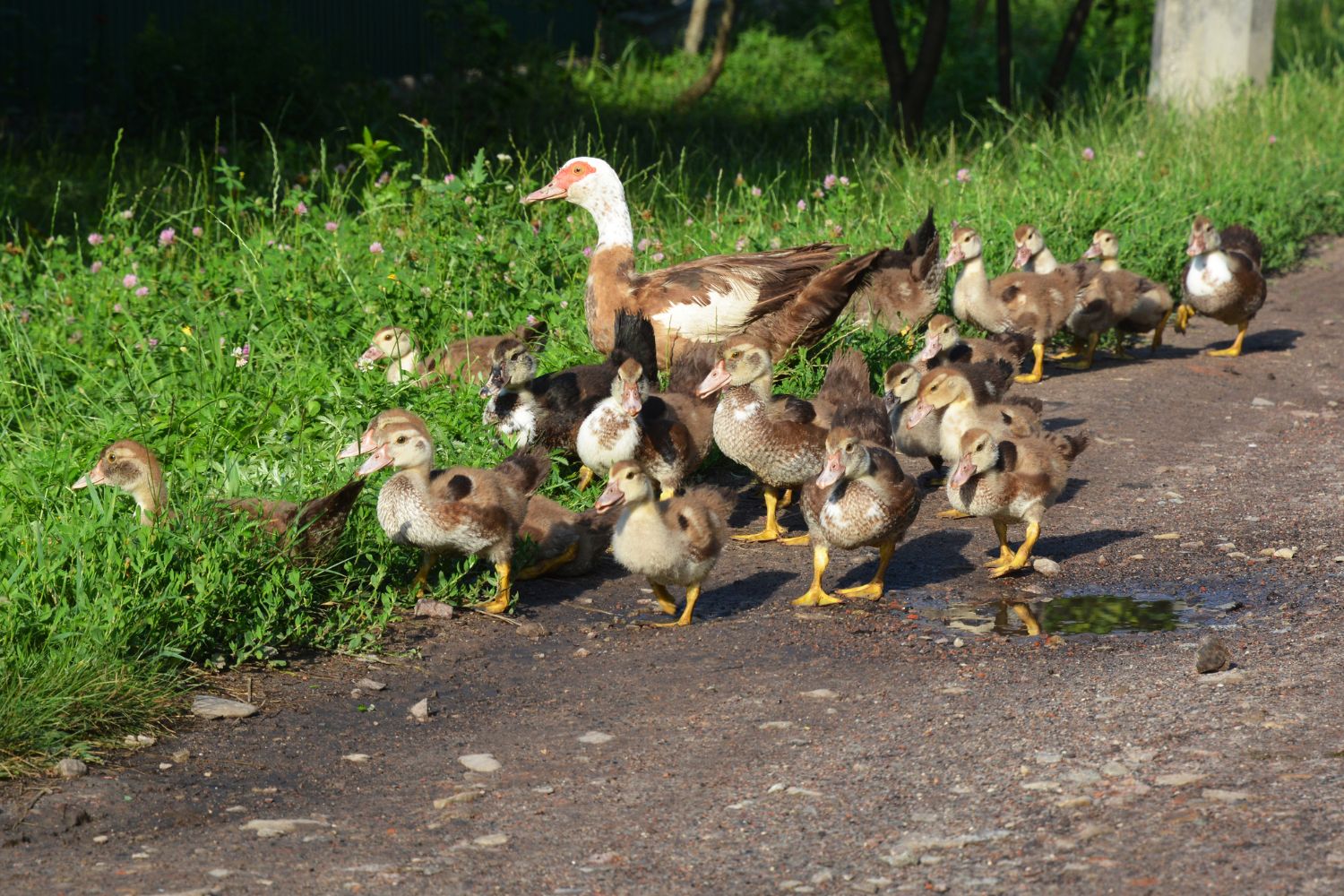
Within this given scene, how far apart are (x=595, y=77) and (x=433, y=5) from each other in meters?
3.29

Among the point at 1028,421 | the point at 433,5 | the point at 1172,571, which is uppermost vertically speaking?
the point at 433,5

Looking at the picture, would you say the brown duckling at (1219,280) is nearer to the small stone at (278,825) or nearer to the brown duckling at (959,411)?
the brown duckling at (959,411)

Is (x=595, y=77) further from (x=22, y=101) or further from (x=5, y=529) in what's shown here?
(x=5, y=529)

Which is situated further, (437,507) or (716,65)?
(716,65)

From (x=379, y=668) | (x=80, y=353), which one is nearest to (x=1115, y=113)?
(x=80, y=353)

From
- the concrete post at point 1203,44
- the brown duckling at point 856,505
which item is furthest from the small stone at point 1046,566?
the concrete post at point 1203,44

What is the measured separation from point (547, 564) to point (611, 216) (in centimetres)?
283

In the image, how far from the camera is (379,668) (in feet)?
17.4

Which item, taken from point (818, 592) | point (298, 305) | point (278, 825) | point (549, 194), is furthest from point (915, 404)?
point (278, 825)

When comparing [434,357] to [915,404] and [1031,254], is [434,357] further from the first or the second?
[1031,254]

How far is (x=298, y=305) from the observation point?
834cm

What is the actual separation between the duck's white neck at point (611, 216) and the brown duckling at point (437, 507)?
9.09ft

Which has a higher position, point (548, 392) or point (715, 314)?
point (715, 314)

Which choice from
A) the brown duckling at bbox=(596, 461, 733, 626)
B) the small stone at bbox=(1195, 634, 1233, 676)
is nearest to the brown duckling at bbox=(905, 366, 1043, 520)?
the brown duckling at bbox=(596, 461, 733, 626)
